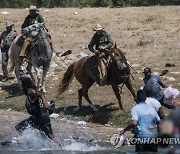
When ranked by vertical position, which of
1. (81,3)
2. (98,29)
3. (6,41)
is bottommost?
(81,3)

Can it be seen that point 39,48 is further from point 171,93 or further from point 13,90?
point 171,93

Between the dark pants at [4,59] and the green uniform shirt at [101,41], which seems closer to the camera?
the green uniform shirt at [101,41]

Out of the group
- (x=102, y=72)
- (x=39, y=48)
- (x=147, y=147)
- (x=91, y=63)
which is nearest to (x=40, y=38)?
(x=39, y=48)

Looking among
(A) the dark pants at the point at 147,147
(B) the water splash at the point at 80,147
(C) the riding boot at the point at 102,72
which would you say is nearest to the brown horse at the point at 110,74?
(C) the riding boot at the point at 102,72

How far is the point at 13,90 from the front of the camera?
20000 mm

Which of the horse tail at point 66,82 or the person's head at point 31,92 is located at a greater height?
the person's head at point 31,92

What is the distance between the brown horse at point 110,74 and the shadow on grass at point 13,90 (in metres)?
2.40

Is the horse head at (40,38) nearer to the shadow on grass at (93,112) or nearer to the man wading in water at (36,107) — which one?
the shadow on grass at (93,112)

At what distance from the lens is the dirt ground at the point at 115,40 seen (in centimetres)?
1697

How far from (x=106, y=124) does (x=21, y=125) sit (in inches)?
156

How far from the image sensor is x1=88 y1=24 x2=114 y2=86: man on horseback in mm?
15953

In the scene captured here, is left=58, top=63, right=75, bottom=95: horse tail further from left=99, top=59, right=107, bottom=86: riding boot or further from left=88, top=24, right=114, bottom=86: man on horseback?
left=99, top=59, right=107, bottom=86: riding boot

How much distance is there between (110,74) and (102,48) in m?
0.71

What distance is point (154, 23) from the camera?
2859cm
